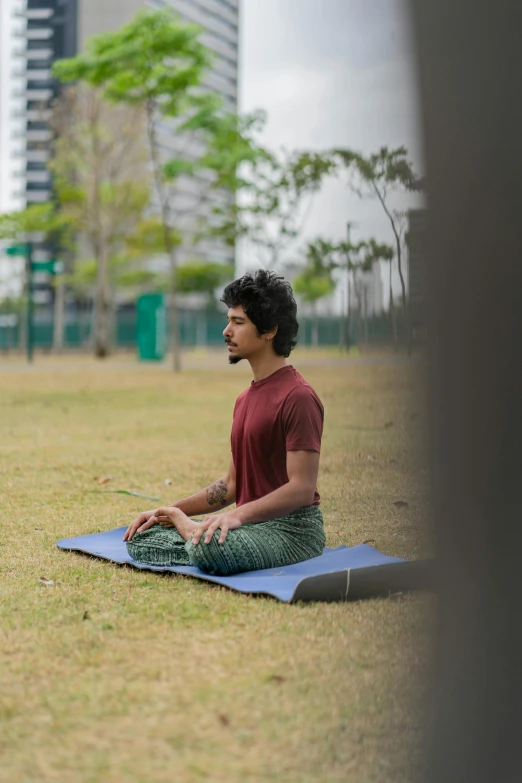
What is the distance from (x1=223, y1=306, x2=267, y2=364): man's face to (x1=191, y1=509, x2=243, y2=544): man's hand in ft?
1.86

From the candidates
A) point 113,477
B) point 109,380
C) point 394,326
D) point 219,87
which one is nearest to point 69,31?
point 219,87

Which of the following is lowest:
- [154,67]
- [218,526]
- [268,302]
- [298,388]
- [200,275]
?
[218,526]

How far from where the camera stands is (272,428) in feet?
11.1

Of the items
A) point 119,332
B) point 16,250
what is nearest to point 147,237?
point 119,332

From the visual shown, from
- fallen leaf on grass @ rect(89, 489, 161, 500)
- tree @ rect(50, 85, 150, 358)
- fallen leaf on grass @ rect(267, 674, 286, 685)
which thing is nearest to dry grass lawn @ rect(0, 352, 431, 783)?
fallen leaf on grass @ rect(267, 674, 286, 685)

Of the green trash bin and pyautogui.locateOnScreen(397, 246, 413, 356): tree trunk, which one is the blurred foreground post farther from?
the green trash bin

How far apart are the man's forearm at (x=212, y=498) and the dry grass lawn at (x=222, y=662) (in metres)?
0.32

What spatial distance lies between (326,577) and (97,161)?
23833 millimetres

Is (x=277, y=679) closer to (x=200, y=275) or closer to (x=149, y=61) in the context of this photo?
(x=149, y=61)

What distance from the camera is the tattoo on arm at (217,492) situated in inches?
144

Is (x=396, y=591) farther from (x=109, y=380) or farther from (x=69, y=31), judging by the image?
(x=69, y=31)

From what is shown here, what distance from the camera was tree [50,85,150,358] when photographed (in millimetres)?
25766

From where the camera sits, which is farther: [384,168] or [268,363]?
[268,363]

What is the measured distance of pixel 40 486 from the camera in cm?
561
